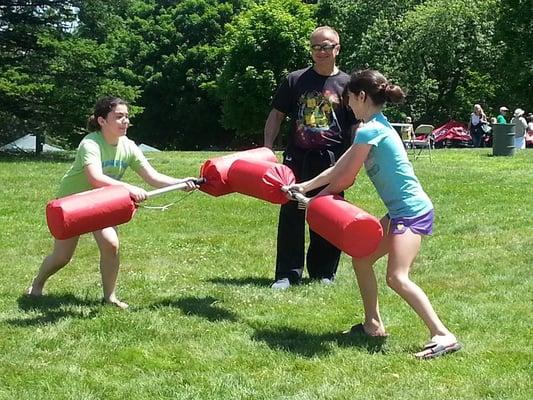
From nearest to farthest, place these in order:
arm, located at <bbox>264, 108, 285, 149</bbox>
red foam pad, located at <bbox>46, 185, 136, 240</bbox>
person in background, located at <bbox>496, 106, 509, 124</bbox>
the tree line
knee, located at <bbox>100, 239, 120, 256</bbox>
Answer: red foam pad, located at <bbox>46, 185, 136, 240</bbox> → knee, located at <bbox>100, 239, 120, 256</bbox> → arm, located at <bbox>264, 108, 285, 149</bbox> → person in background, located at <bbox>496, 106, 509, 124</bbox> → the tree line

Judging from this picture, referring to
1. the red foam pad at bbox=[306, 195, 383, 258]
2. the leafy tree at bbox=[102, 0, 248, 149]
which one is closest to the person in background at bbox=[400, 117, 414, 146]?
the red foam pad at bbox=[306, 195, 383, 258]

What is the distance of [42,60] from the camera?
2333cm

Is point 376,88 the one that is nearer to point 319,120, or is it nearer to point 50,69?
point 319,120

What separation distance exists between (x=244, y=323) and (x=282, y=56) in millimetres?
36453

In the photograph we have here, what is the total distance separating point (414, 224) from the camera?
17.9 ft

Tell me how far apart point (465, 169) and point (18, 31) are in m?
13.2

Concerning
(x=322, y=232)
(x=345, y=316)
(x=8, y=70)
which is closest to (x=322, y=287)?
(x=345, y=316)

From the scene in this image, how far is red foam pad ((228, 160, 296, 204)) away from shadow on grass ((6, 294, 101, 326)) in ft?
5.08

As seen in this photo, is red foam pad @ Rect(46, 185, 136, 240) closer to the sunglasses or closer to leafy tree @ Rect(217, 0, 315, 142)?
the sunglasses

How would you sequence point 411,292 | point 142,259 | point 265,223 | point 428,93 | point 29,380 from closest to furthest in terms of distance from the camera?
point 29,380 < point 411,292 < point 142,259 < point 265,223 < point 428,93

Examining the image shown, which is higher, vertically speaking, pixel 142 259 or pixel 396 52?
pixel 396 52

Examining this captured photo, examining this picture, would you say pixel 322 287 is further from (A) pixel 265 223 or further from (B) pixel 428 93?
(B) pixel 428 93

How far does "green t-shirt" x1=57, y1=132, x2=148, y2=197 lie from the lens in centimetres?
636


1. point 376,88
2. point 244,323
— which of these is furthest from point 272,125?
point 376,88
